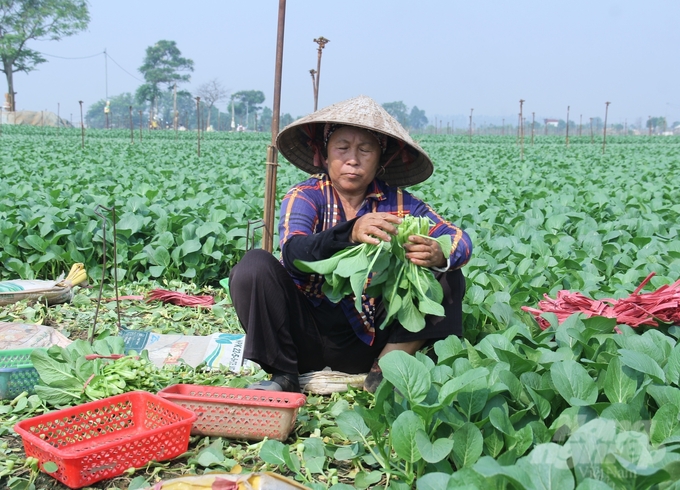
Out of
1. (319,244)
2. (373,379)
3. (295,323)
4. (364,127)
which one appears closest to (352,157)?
(364,127)

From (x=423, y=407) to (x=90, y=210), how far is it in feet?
13.1

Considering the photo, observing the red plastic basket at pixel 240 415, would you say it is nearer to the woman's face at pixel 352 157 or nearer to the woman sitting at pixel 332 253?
the woman sitting at pixel 332 253

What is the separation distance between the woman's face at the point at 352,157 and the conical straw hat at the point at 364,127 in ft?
0.20

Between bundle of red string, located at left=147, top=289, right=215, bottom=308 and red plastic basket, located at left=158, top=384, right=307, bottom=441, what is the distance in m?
1.74

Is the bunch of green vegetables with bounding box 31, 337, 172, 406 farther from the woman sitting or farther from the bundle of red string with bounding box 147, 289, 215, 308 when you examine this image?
the bundle of red string with bounding box 147, 289, 215, 308

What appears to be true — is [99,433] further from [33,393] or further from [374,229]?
[374,229]

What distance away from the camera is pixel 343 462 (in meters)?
2.20

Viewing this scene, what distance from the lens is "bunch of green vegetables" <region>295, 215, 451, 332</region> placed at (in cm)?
223

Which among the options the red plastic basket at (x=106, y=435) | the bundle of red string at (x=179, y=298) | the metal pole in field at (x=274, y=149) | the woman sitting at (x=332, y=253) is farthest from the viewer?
the bundle of red string at (x=179, y=298)

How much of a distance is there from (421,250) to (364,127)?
0.49 meters

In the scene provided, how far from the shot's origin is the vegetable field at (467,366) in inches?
64.7

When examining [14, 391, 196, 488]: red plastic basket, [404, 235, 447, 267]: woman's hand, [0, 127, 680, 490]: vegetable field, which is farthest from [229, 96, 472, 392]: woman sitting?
[14, 391, 196, 488]: red plastic basket

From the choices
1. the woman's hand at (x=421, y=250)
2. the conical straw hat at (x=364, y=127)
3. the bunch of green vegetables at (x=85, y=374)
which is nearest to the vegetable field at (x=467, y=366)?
the bunch of green vegetables at (x=85, y=374)

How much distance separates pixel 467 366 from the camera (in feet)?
6.68
